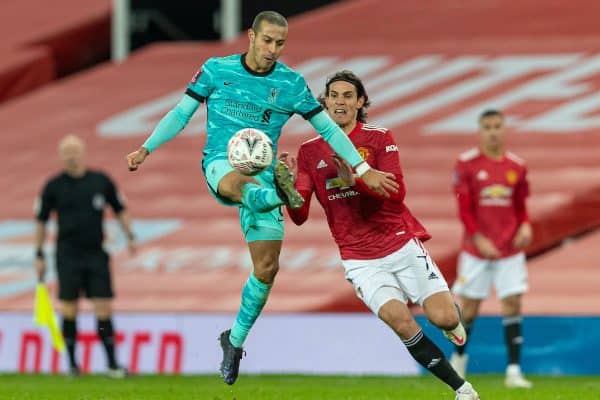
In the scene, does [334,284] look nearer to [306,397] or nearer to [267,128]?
[306,397]

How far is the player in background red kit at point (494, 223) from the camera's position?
12703mm

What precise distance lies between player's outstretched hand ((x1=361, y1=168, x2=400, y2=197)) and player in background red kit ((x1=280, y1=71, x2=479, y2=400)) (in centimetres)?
14

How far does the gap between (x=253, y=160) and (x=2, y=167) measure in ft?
43.4

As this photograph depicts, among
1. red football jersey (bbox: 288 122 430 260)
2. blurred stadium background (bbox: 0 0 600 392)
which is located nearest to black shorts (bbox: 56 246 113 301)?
blurred stadium background (bbox: 0 0 600 392)

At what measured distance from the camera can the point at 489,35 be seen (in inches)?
843

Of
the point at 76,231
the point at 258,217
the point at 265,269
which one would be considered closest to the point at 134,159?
the point at 258,217

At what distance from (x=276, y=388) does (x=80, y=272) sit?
3.05 m

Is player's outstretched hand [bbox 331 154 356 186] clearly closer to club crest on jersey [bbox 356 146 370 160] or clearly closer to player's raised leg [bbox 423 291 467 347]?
club crest on jersey [bbox 356 146 370 160]

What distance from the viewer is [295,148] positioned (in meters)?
19.3

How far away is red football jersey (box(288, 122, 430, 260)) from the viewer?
30.0 feet

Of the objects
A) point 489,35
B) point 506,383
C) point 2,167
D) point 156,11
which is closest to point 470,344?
point 506,383

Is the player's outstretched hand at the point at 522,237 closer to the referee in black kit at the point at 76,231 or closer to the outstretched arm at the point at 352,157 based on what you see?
the referee in black kit at the point at 76,231

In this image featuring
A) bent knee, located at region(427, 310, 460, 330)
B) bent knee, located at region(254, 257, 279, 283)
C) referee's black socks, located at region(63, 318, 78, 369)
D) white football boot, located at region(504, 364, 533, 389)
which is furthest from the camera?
referee's black socks, located at region(63, 318, 78, 369)

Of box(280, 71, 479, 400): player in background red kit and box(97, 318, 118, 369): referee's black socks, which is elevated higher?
box(280, 71, 479, 400): player in background red kit
